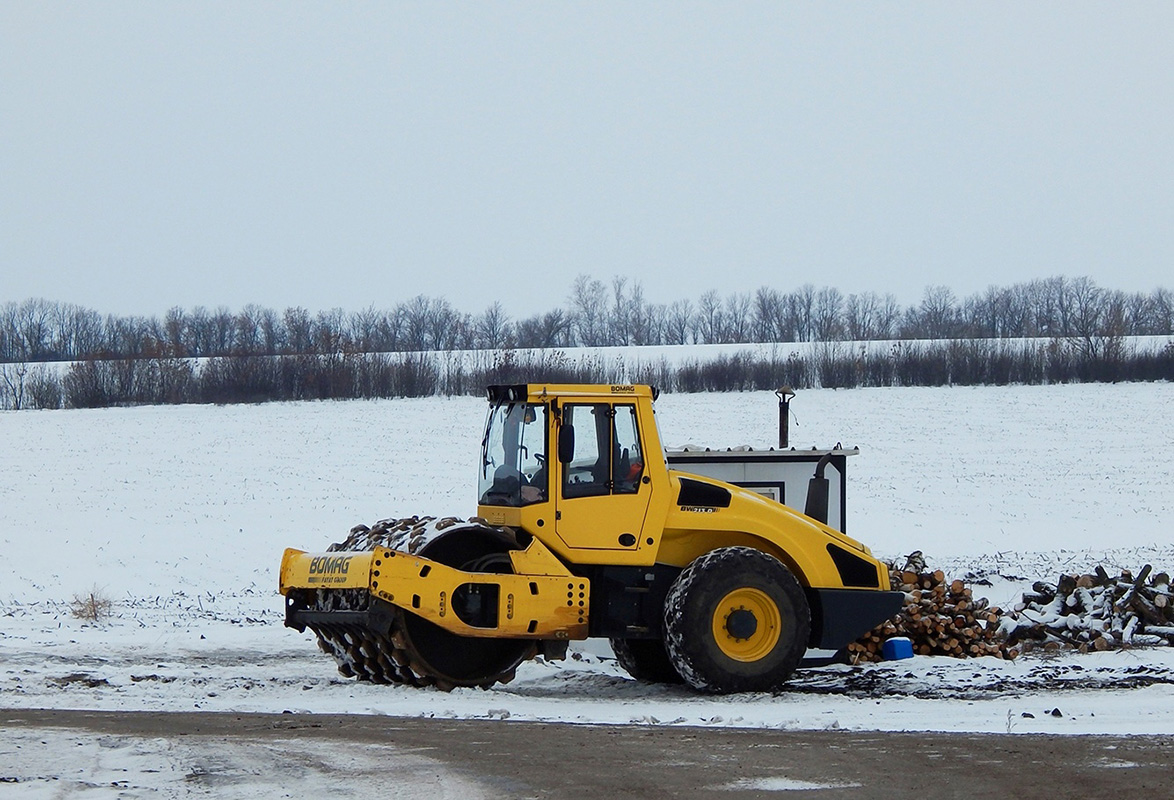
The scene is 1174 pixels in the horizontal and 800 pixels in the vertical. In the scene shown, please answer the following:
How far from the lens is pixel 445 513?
27828 mm

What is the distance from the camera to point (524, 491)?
10.0 metres

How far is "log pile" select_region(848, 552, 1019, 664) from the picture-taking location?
12.0m

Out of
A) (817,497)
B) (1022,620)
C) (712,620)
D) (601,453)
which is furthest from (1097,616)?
(601,453)

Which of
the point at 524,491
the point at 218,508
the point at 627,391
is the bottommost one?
the point at 218,508

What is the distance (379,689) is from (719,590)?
8.73 ft

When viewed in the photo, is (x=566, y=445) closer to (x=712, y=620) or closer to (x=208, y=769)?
(x=712, y=620)

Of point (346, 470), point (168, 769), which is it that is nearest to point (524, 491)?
point (168, 769)

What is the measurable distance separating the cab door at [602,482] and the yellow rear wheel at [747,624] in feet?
2.77

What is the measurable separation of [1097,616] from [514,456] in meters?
6.34

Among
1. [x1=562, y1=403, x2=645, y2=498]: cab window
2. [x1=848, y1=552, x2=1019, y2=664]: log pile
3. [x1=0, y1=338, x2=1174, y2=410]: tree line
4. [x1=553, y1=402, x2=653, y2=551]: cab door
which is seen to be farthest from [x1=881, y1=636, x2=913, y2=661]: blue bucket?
[x1=0, y1=338, x2=1174, y2=410]: tree line

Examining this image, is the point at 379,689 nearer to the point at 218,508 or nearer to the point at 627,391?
the point at 627,391

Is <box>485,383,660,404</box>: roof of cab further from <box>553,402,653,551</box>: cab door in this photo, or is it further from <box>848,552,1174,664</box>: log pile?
<box>848,552,1174,664</box>: log pile

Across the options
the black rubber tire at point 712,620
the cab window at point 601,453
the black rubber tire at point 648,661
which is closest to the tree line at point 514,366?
the black rubber tire at point 648,661

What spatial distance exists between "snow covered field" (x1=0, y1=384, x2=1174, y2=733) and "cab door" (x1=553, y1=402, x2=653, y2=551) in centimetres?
126
